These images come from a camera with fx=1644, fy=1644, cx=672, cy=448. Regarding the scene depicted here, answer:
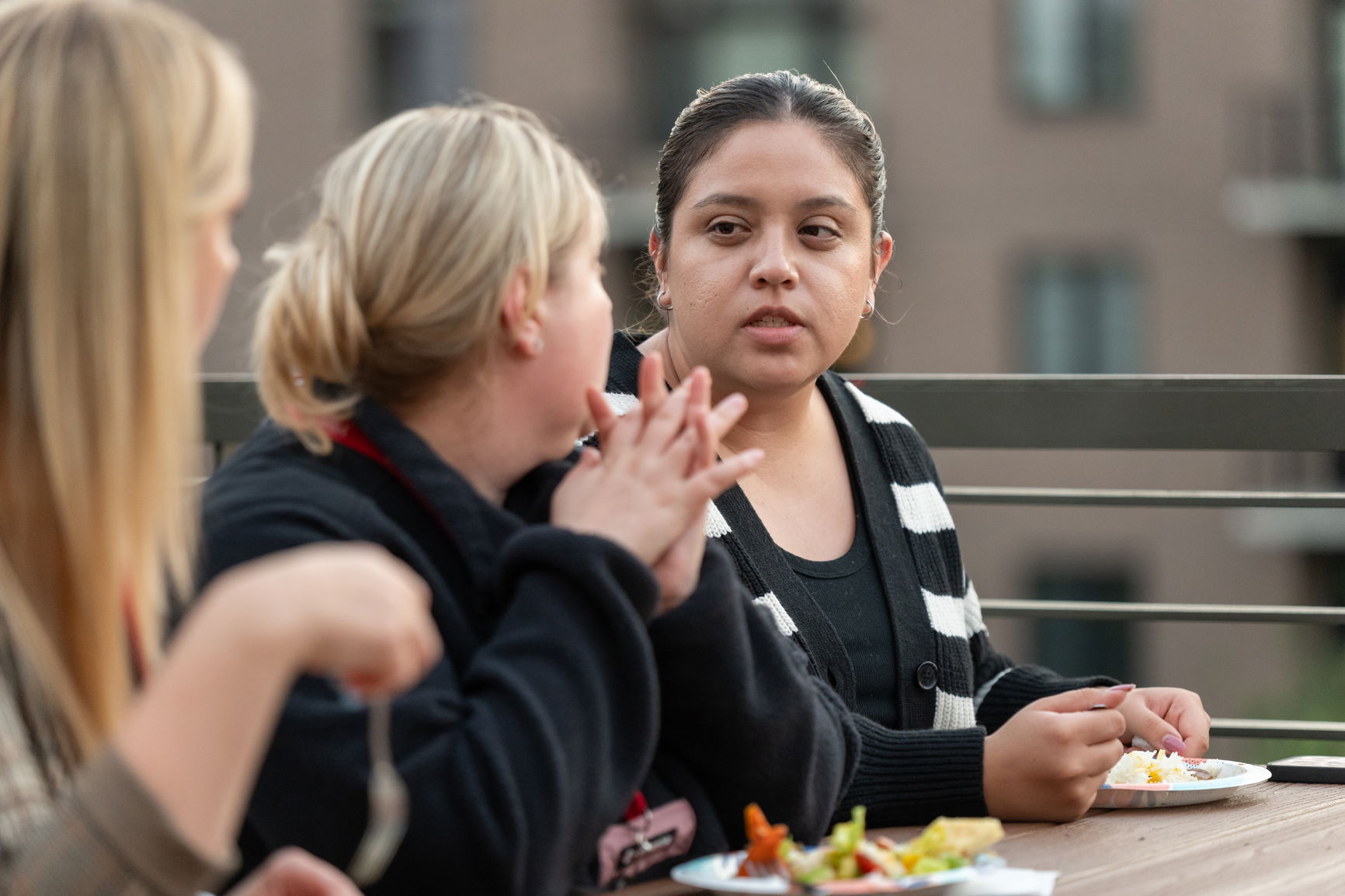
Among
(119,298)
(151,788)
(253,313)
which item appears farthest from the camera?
(253,313)

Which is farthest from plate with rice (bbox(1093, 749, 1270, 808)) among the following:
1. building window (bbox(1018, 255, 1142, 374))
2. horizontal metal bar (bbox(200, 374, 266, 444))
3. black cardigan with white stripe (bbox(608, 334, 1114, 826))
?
building window (bbox(1018, 255, 1142, 374))

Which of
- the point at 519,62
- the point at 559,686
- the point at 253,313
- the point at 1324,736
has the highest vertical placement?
the point at 519,62

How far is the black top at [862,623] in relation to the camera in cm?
207

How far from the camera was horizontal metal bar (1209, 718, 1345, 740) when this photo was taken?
97.9 inches

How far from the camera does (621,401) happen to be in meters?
2.11

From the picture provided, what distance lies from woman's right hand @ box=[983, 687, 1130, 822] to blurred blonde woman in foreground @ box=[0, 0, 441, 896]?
0.88 m

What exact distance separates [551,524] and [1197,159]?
440 inches

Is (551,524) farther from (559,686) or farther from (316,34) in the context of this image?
(316,34)

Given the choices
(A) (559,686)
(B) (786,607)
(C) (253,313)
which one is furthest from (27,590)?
(B) (786,607)

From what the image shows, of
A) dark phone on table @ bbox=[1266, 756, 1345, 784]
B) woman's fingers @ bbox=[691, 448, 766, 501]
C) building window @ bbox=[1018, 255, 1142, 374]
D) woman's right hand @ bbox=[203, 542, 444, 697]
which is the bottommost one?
building window @ bbox=[1018, 255, 1142, 374]

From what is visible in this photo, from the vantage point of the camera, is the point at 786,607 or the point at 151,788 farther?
the point at 786,607

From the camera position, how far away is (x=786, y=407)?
2.28m

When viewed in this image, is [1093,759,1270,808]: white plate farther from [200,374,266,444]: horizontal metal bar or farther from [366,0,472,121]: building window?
[366,0,472,121]: building window

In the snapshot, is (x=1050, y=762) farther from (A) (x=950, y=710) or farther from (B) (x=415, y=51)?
(B) (x=415, y=51)
